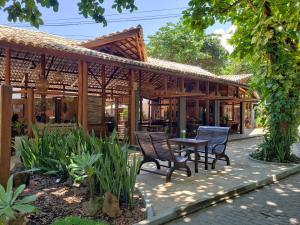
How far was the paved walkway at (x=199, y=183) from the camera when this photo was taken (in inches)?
185

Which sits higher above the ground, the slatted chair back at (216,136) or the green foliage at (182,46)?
the green foliage at (182,46)

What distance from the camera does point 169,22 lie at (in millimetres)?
31188

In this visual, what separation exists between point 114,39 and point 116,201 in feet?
29.3

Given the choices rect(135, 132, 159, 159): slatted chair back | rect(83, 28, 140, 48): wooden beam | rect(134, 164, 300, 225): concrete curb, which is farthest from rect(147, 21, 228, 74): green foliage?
rect(134, 164, 300, 225): concrete curb

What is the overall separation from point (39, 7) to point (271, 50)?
5.99 m

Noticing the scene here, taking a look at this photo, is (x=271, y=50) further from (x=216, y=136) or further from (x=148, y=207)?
(x=148, y=207)

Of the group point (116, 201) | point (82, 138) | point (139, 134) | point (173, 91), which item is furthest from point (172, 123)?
point (116, 201)

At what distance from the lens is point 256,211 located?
4426 millimetres

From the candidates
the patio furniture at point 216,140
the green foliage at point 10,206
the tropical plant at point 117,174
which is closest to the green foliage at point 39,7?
the tropical plant at point 117,174

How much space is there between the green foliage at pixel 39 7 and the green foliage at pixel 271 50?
1774mm

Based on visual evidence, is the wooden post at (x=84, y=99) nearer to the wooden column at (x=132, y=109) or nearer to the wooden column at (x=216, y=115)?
the wooden column at (x=132, y=109)

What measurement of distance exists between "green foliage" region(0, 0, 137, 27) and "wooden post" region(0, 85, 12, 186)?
1.33 metres

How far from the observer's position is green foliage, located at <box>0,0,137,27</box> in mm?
4118

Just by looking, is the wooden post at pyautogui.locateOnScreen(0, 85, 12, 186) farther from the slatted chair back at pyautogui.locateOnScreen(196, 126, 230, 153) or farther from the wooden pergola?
the slatted chair back at pyautogui.locateOnScreen(196, 126, 230, 153)
